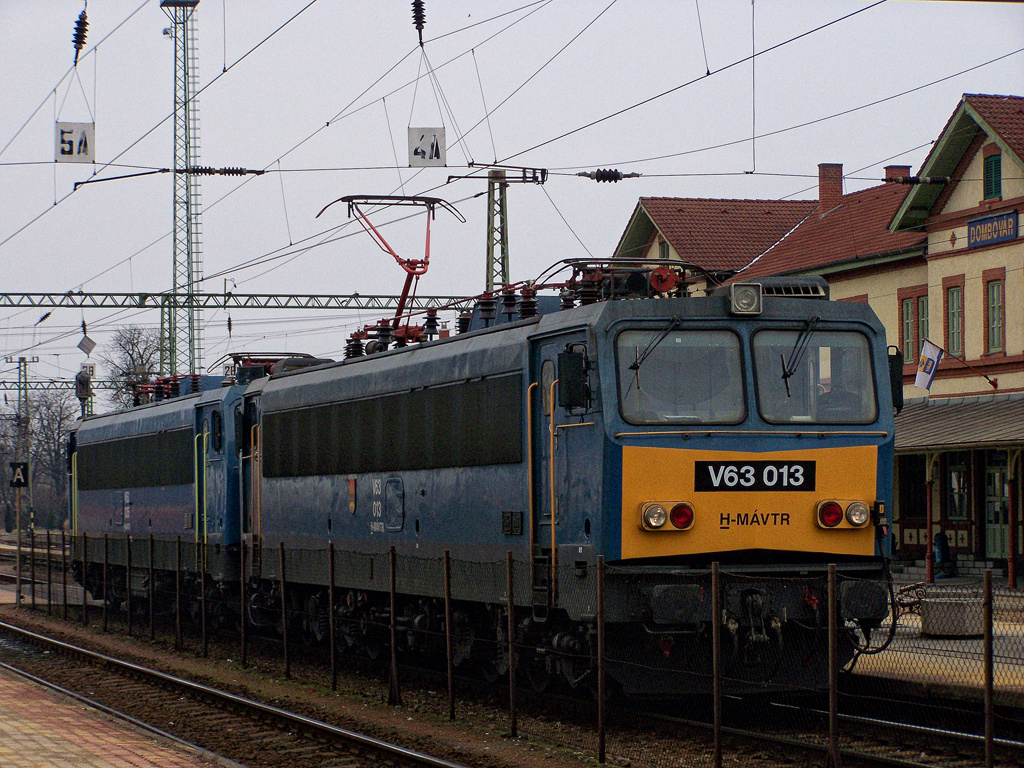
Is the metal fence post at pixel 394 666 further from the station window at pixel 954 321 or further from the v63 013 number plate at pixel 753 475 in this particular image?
the station window at pixel 954 321

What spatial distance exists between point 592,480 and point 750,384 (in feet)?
5.38

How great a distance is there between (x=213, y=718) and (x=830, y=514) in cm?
647

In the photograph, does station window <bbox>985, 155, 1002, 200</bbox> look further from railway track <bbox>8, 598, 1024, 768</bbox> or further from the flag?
railway track <bbox>8, 598, 1024, 768</bbox>

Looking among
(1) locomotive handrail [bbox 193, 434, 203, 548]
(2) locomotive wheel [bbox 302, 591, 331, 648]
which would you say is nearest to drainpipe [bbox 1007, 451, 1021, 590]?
(2) locomotive wheel [bbox 302, 591, 331, 648]

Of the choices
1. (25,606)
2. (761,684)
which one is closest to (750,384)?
(761,684)

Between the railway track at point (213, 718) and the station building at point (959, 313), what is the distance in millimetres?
15364

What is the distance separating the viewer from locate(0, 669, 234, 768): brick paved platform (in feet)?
39.9

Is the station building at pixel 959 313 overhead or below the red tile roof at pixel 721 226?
below

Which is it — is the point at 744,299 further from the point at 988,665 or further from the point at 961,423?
the point at 961,423

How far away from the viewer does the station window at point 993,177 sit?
30.5 metres

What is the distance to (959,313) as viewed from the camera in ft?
105

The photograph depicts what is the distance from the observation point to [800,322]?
13719 mm

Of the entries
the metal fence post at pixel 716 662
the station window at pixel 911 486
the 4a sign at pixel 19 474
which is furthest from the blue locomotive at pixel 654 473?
the 4a sign at pixel 19 474

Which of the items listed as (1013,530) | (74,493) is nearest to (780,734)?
(1013,530)
